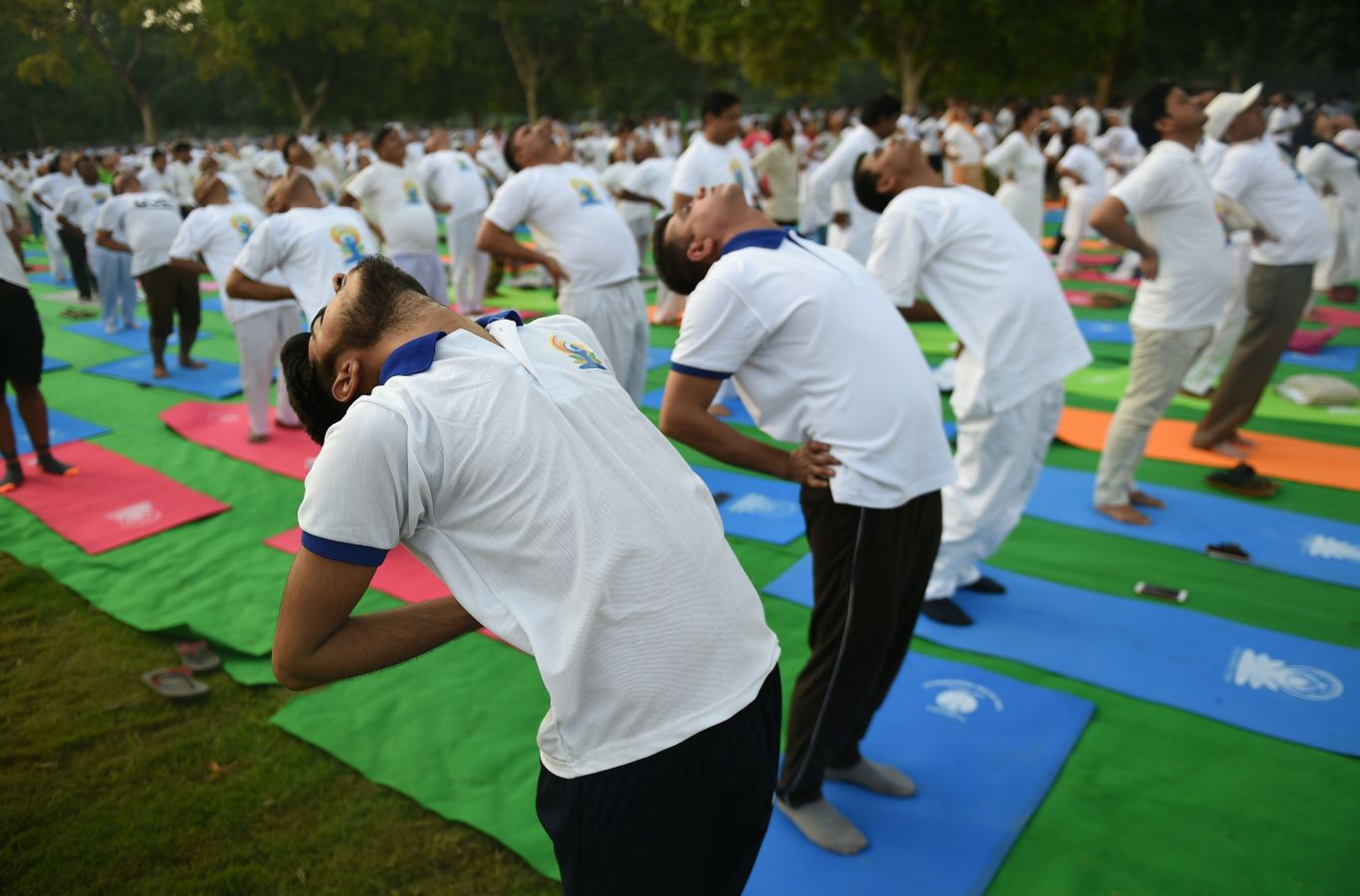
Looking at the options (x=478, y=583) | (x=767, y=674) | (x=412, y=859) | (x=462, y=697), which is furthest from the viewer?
(x=462, y=697)

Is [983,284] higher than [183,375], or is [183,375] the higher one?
[983,284]

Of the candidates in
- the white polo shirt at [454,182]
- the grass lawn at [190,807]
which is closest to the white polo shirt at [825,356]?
the grass lawn at [190,807]

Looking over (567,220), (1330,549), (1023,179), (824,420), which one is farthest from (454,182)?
(1330,549)

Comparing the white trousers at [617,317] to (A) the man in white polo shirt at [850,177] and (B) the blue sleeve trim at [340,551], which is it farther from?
(B) the blue sleeve trim at [340,551]

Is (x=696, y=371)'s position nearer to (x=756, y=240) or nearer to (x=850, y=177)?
(x=756, y=240)

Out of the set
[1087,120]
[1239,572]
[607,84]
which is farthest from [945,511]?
[607,84]

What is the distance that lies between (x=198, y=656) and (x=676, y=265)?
9.57 ft

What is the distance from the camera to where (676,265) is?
281 cm

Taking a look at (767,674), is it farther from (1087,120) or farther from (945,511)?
(1087,120)

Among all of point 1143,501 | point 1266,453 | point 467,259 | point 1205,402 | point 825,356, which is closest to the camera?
point 825,356

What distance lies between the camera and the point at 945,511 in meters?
4.21

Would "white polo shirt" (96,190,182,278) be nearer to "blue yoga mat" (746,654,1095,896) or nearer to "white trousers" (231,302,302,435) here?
"white trousers" (231,302,302,435)

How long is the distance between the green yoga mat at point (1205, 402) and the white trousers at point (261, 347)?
616 cm

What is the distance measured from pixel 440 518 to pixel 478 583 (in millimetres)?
124
